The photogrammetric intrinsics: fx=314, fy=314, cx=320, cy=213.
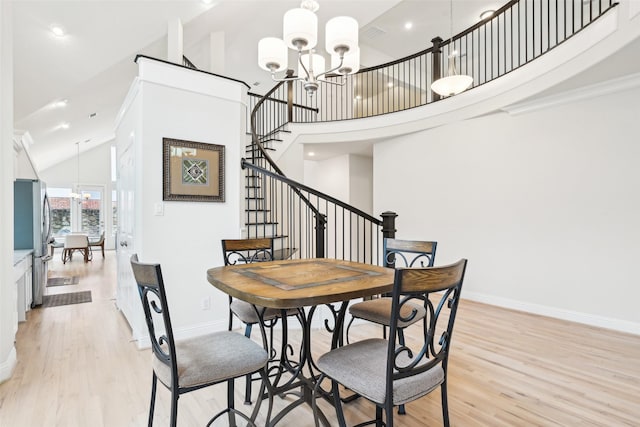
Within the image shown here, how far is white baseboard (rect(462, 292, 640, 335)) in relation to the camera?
325 centimetres

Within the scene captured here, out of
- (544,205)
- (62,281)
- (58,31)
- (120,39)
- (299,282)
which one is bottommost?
(62,281)

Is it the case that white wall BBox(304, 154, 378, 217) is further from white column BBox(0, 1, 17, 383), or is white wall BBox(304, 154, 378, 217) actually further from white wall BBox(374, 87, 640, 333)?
white column BBox(0, 1, 17, 383)

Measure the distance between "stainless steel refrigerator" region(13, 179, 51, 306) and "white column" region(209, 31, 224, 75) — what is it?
2766mm

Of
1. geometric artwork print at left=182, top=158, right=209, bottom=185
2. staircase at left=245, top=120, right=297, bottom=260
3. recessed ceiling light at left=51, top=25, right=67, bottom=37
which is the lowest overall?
staircase at left=245, top=120, right=297, bottom=260

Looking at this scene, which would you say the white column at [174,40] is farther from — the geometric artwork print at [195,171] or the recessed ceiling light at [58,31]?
the geometric artwork print at [195,171]

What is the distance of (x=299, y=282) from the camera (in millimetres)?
1633

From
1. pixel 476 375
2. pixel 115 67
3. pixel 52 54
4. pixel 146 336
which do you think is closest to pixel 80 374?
pixel 146 336

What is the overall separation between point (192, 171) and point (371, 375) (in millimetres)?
2440

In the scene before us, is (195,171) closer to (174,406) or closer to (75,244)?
(174,406)

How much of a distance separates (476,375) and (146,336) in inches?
109

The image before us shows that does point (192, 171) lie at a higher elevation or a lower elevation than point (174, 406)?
higher

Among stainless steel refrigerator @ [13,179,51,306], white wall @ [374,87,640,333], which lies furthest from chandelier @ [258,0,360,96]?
stainless steel refrigerator @ [13,179,51,306]

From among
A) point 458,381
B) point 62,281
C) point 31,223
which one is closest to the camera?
point 458,381

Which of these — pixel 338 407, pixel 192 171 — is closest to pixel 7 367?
pixel 192 171
